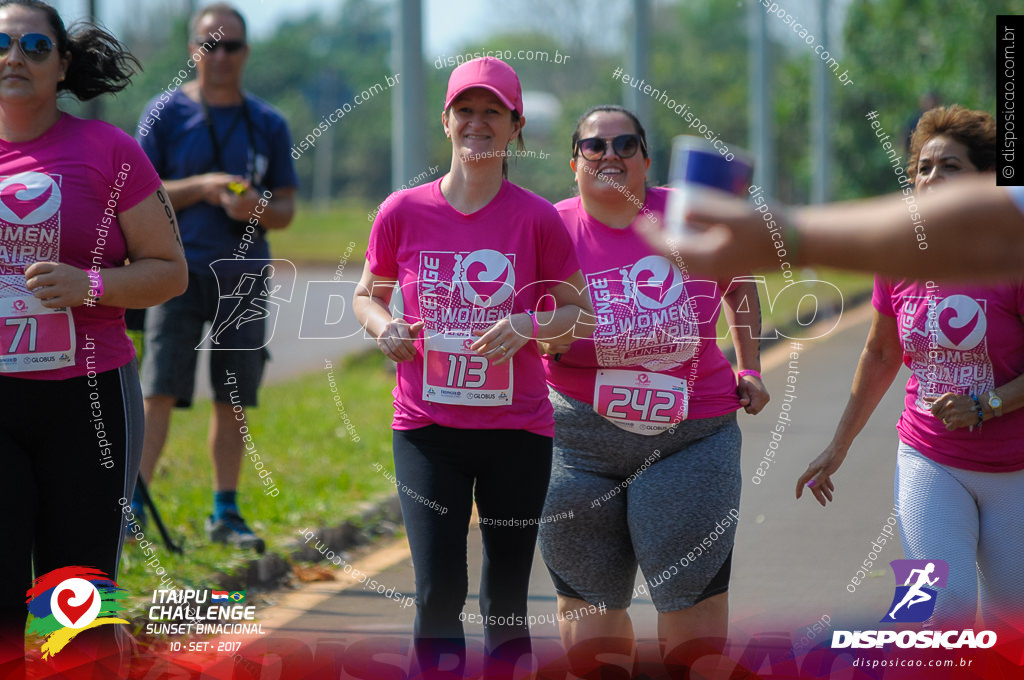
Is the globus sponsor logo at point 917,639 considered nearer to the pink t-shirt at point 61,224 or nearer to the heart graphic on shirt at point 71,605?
the heart graphic on shirt at point 71,605

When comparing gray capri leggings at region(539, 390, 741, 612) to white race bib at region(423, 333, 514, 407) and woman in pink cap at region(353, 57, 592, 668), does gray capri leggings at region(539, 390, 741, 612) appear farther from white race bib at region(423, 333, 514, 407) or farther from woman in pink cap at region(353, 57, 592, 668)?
white race bib at region(423, 333, 514, 407)

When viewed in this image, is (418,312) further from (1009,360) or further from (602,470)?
(1009,360)

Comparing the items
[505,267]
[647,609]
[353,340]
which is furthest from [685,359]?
[353,340]

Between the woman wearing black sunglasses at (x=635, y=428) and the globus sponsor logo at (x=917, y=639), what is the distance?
44cm

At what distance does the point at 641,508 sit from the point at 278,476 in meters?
3.75

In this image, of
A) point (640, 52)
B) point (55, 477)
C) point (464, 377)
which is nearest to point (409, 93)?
point (464, 377)

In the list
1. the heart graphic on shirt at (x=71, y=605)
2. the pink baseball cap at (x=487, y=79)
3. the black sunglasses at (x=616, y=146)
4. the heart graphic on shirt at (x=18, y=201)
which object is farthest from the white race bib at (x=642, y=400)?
the heart graphic on shirt at (x=18, y=201)

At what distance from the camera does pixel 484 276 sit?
358cm

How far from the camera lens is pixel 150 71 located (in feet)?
106

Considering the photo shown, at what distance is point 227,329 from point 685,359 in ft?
8.52

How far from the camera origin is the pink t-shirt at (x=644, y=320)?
379 centimetres

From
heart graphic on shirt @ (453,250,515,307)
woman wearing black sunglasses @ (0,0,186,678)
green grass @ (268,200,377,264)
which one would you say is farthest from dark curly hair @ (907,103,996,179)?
green grass @ (268,200,377,264)

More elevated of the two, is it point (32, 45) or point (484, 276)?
point (32, 45)

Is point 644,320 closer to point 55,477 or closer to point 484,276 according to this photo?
point 484,276
